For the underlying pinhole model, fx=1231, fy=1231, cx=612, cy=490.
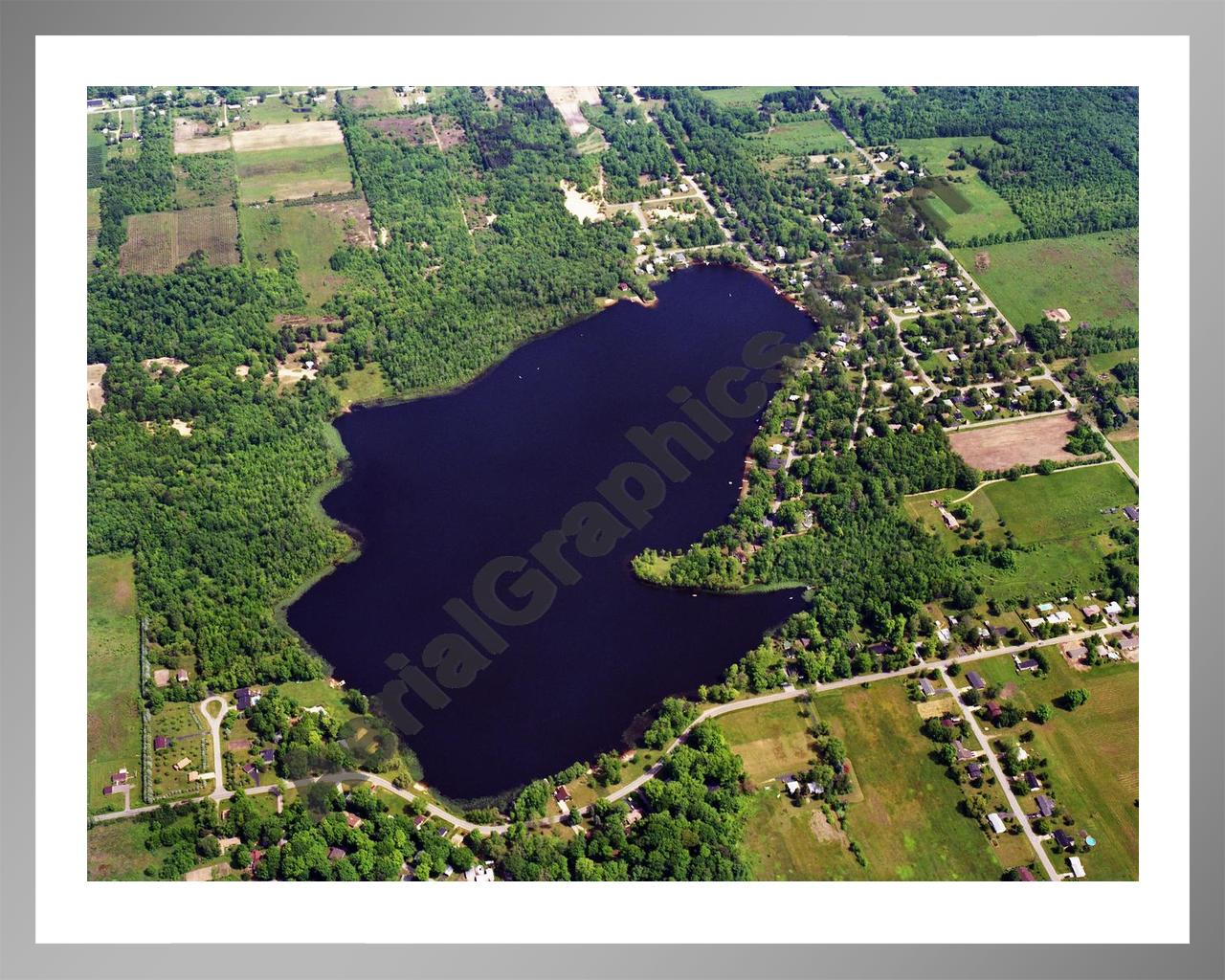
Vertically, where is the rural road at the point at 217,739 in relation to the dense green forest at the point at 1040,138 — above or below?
below

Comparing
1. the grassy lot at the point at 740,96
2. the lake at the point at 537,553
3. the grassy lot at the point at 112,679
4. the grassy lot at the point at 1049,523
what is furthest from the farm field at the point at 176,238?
the grassy lot at the point at 1049,523

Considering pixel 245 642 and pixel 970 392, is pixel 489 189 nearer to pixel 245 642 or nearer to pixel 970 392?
pixel 970 392

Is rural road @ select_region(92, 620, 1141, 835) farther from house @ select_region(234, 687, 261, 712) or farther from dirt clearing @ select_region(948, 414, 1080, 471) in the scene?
dirt clearing @ select_region(948, 414, 1080, 471)

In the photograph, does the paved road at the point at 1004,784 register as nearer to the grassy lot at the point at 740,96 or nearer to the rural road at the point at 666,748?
the rural road at the point at 666,748

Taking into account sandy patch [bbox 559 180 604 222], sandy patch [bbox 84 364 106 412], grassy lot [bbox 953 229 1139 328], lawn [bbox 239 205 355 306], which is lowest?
sandy patch [bbox 84 364 106 412]

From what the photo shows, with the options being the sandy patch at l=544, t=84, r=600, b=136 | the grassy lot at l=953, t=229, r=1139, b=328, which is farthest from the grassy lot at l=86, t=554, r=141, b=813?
the grassy lot at l=953, t=229, r=1139, b=328

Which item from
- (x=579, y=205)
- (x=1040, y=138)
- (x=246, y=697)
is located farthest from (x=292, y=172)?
(x=1040, y=138)
